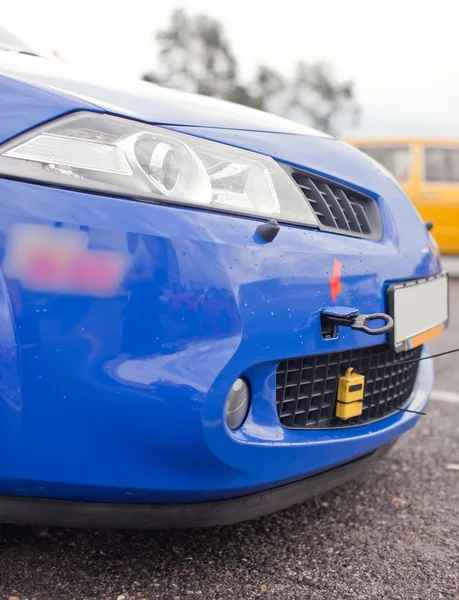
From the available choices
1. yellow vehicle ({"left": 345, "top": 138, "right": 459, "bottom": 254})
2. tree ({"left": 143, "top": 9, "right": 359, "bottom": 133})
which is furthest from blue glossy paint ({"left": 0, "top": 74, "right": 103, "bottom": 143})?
tree ({"left": 143, "top": 9, "right": 359, "bottom": 133})

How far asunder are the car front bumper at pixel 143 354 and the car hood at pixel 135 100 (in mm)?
235

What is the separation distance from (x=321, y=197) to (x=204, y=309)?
0.49 metres

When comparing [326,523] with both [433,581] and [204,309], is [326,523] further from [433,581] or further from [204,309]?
[204,309]

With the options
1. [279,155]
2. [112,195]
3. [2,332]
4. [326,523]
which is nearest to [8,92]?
[112,195]

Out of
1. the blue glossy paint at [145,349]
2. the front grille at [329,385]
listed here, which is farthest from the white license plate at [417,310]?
the blue glossy paint at [145,349]

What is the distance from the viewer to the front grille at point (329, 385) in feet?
4.49

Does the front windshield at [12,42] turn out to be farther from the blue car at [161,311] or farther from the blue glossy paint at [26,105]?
the blue glossy paint at [26,105]

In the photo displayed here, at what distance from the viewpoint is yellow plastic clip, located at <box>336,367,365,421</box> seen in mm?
1478

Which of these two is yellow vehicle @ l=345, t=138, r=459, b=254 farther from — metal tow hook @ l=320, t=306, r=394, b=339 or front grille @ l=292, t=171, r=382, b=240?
metal tow hook @ l=320, t=306, r=394, b=339

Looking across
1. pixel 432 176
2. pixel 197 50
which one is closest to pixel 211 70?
pixel 197 50

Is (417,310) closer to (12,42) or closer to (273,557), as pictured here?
(273,557)

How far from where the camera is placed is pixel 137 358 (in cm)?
114

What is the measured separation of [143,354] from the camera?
114cm

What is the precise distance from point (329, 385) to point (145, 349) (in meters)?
0.50
